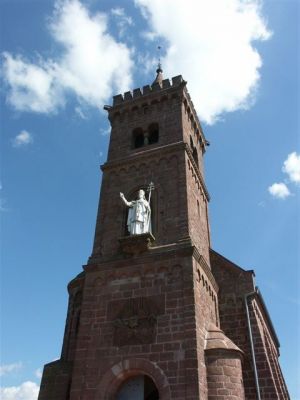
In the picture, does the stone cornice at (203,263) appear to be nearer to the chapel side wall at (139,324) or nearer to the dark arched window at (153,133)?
the chapel side wall at (139,324)

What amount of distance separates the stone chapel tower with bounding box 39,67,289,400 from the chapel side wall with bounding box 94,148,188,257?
0.05 meters

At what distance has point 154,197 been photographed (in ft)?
59.4

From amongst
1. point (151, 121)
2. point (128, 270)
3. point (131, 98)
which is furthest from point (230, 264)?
point (131, 98)

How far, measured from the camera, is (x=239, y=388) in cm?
1285

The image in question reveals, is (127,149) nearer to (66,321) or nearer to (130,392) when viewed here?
(66,321)

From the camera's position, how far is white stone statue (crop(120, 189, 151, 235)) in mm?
16484

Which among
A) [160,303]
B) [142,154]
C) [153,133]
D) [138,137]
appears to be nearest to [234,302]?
[160,303]

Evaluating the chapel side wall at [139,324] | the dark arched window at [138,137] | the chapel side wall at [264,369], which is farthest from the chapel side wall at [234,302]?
the dark arched window at [138,137]

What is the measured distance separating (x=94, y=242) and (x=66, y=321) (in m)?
4.00

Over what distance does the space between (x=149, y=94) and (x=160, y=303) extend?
13176mm

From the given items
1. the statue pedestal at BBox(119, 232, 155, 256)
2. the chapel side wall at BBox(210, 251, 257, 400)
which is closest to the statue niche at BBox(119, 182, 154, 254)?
the statue pedestal at BBox(119, 232, 155, 256)

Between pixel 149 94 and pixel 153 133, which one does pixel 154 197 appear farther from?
pixel 149 94

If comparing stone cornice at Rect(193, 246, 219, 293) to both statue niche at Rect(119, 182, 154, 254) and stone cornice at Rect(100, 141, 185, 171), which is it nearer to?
statue niche at Rect(119, 182, 154, 254)

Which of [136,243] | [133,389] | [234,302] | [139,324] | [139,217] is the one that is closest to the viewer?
[133,389]
